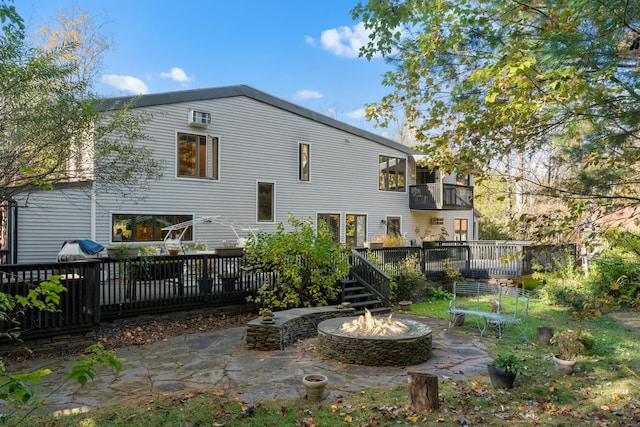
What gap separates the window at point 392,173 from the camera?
19922 mm

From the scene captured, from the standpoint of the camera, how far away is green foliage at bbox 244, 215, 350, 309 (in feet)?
31.3

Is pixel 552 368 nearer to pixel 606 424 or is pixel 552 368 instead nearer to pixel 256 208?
pixel 606 424

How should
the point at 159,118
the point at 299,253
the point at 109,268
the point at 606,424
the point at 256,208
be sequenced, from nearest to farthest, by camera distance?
the point at 606,424 → the point at 109,268 → the point at 299,253 → the point at 159,118 → the point at 256,208

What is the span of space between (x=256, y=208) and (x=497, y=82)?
38.7 ft

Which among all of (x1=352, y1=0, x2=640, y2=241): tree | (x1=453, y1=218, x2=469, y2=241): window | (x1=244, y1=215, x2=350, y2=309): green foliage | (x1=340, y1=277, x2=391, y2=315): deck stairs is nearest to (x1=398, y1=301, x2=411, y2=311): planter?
(x1=340, y1=277, x2=391, y2=315): deck stairs

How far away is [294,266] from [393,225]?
11366 mm

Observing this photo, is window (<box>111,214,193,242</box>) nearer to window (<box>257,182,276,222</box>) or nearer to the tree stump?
window (<box>257,182,276,222</box>)

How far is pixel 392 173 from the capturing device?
799 inches

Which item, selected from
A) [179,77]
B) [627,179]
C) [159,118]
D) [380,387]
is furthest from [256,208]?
[179,77]

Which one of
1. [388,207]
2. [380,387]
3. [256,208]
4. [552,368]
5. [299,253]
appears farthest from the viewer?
[388,207]

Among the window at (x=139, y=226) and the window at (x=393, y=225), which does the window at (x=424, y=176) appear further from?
the window at (x=139, y=226)

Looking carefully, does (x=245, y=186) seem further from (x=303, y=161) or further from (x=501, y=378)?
(x=501, y=378)

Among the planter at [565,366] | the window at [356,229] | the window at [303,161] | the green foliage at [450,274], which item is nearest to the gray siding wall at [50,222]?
the window at [303,161]

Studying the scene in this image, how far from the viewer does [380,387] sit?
5.59 m
